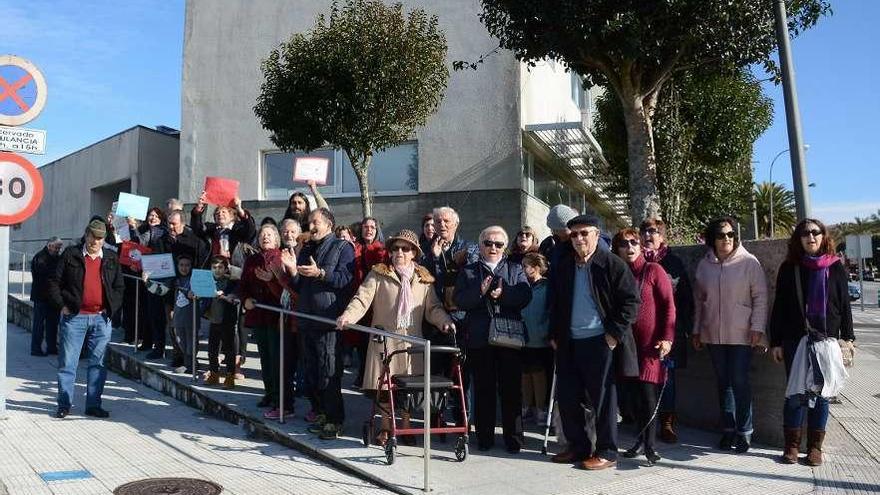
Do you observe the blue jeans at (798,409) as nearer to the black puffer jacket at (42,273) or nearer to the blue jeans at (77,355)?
the blue jeans at (77,355)

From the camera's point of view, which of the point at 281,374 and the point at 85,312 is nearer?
the point at 281,374

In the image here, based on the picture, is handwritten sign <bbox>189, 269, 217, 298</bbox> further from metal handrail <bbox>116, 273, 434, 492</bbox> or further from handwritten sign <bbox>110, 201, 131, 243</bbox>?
handwritten sign <bbox>110, 201, 131, 243</bbox>

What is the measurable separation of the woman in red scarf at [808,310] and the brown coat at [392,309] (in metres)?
2.62

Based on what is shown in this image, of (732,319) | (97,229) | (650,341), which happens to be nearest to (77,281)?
(97,229)

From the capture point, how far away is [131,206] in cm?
970

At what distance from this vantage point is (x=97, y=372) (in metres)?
7.09

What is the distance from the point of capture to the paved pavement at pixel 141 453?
506 centimetres

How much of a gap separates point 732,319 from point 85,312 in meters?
6.00

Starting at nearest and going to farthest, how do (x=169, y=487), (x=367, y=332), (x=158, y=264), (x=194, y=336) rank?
(x=169, y=487) < (x=367, y=332) < (x=194, y=336) < (x=158, y=264)

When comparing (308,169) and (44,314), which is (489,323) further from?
(44,314)

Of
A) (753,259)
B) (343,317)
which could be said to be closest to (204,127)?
(343,317)

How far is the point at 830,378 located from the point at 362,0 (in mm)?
10515

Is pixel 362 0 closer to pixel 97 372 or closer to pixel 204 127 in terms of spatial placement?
pixel 204 127

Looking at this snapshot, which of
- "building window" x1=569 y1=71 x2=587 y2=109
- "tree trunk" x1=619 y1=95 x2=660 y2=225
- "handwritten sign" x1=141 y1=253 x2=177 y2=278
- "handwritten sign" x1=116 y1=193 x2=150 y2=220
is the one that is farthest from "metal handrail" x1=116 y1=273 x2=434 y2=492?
"building window" x1=569 y1=71 x2=587 y2=109
